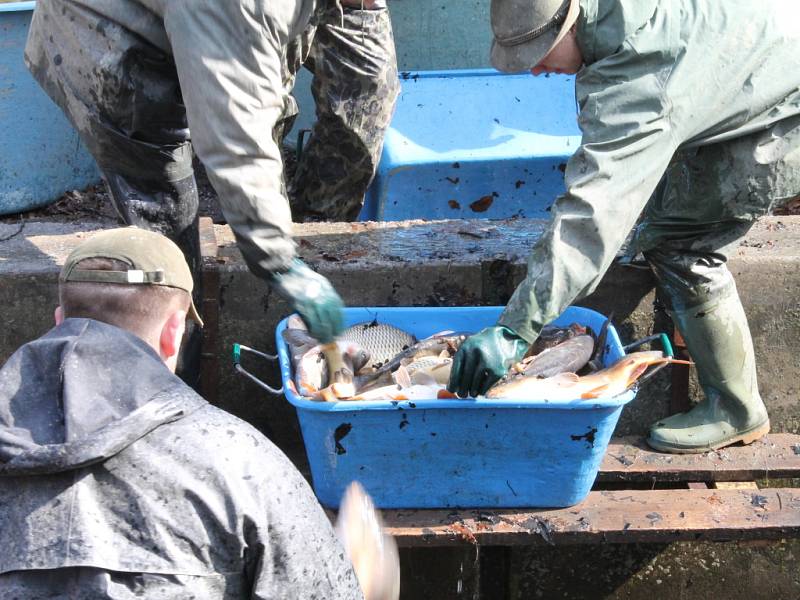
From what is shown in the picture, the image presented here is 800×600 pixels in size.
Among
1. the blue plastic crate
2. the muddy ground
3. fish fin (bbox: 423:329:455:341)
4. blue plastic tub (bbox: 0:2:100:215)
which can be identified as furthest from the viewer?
the muddy ground

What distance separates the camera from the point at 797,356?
4.14m

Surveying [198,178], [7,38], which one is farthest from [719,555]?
[7,38]

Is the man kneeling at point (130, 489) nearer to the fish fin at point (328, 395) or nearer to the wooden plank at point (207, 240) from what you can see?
the fish fin at point (328, 395)

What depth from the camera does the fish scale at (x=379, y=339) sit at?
3.65 m

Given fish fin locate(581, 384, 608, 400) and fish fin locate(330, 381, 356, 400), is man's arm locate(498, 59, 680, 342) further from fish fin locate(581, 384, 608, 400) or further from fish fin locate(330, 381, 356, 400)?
fish fin locate(330, 381, 356, 400)

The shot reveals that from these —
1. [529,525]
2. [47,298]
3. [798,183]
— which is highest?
[798,183]

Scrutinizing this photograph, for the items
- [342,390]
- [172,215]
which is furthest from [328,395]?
[172,215]

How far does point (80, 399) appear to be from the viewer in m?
1.96

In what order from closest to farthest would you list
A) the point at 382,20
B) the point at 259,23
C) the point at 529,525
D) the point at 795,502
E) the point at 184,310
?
the point at 184,310 < the point at 259,23 < the point at 529,525 < the point at 795,502 < the point at 382,20

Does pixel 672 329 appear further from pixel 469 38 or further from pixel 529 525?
pixel 469 38

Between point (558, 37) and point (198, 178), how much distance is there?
3910 mm

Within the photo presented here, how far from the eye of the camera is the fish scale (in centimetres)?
365

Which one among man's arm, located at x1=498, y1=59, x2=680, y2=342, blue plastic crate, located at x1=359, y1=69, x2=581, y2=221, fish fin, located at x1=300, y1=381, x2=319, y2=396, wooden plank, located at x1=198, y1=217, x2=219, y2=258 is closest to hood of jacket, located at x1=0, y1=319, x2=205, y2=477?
fish fin, located at x1=300, y1=381, x2=319, y2=396

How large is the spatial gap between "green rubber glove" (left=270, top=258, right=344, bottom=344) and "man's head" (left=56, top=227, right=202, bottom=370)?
0.79 meters
